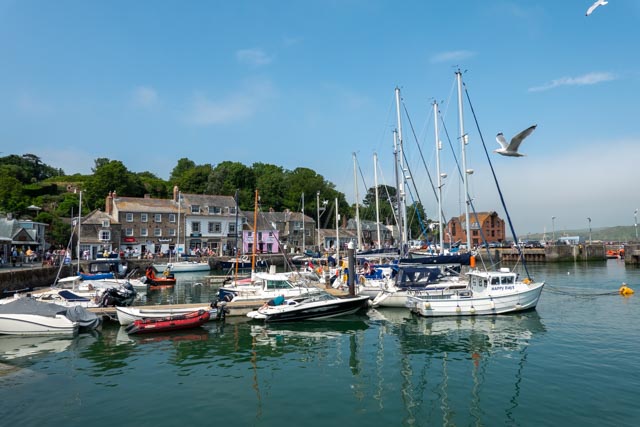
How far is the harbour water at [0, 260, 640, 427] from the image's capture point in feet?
42.0

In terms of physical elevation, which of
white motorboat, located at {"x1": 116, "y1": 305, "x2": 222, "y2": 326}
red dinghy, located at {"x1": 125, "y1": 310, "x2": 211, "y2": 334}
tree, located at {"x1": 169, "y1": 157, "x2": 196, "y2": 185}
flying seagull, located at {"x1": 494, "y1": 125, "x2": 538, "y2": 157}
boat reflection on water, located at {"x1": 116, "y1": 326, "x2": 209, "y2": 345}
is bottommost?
boat reflection on water, located at {"x1": 116, "y1": 326, "x2": 209, "y2": 345}

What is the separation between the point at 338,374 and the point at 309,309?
→ 982 centimetres

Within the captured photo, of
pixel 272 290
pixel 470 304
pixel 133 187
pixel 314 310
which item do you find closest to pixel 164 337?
pixel 314 310

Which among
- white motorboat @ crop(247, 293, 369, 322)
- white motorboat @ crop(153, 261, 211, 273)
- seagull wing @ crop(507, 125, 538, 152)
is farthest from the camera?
white motorboat @ crop(153, 261, 211, 273)

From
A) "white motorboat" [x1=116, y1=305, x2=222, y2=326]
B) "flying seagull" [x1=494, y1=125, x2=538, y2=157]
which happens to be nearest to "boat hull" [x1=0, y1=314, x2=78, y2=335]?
"white motorboat" [x1=116, y1=305, x2=222, y2=326]

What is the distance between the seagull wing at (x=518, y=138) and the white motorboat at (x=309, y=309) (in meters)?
13.0

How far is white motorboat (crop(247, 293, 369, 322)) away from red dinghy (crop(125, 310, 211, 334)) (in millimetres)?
3077

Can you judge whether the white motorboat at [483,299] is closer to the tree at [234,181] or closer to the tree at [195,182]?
the tree at [234,181]

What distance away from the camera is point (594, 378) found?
15648mm

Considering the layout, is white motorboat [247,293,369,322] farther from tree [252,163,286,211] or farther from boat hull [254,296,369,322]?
tree [252,163,286,211]

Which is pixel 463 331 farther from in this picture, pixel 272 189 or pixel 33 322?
pixel 272 189

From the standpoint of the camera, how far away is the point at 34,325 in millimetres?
22797

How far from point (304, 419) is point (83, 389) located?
8303 millimetres

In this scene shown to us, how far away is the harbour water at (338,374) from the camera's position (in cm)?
1279
